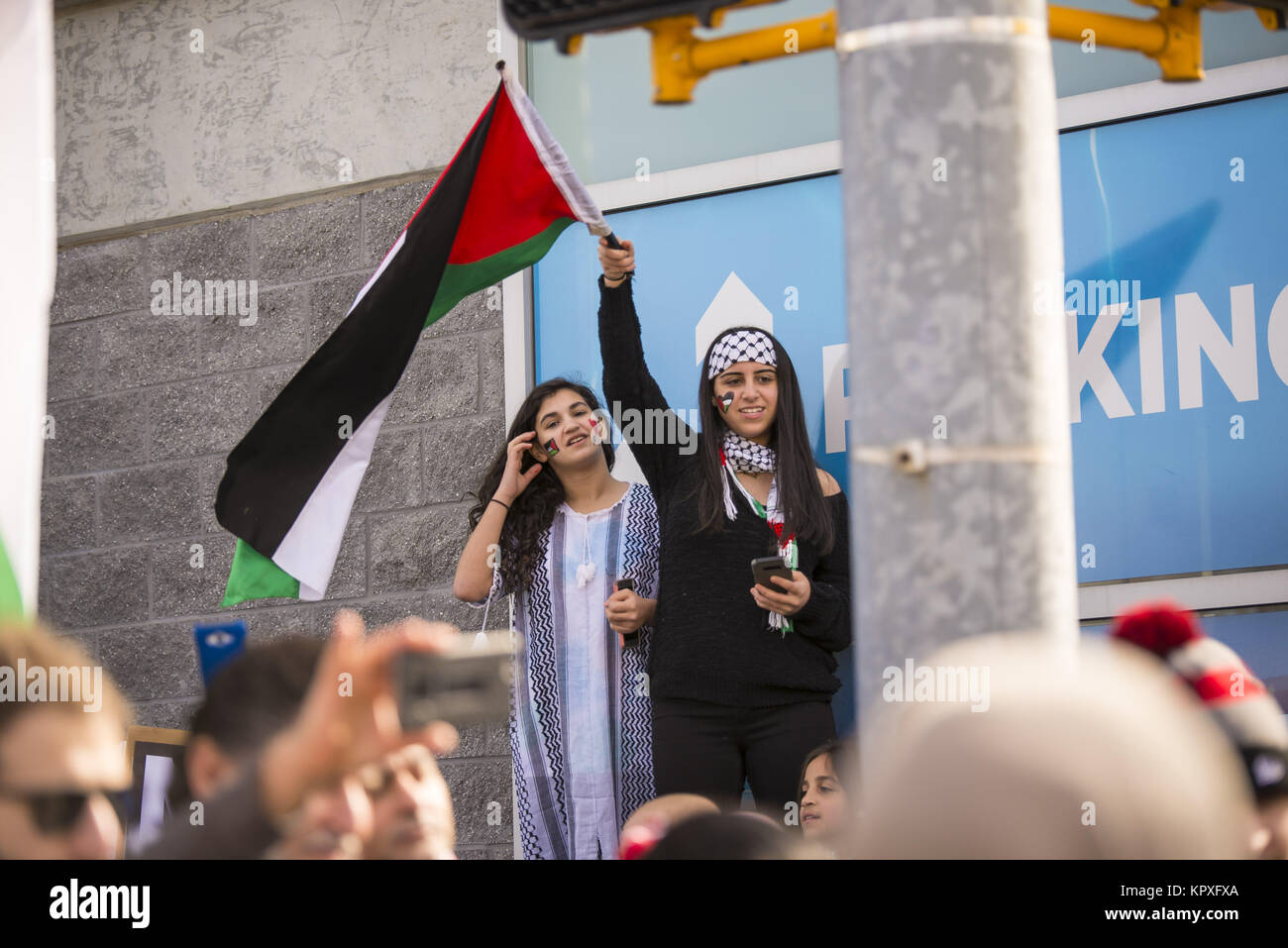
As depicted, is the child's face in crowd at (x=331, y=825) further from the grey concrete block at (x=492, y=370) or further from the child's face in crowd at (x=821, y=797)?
the grey concrete block at (x=492, y=370)

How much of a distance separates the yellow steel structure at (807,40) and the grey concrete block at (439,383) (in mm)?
3618

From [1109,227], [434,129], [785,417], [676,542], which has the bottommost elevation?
[676,542]

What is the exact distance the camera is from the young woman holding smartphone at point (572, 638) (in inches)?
182

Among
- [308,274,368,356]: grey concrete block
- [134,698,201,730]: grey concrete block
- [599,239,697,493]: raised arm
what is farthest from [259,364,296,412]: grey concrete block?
[599,239,697,493]: raised arm

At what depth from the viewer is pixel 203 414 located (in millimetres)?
6156

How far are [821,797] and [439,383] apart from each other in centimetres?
248

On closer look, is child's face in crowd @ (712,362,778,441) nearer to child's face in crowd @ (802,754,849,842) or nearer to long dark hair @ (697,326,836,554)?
long dark hair @ (697,326,836,554)


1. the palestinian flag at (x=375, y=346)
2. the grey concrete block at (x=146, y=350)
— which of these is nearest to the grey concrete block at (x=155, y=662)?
the grey concrete block at (x=146, y=350)

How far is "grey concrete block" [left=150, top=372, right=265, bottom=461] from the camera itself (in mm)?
6074

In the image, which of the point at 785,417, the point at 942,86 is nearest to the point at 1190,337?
the point at 785,417
